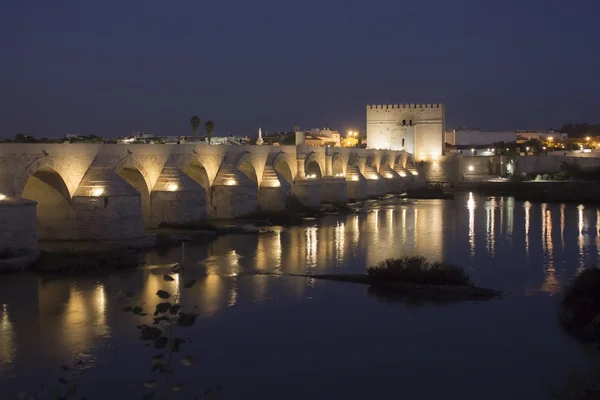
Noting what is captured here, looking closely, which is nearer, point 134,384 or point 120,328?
point 134,384

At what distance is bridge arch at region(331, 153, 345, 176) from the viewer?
1221 inches

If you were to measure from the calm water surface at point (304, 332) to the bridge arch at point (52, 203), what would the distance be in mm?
2322

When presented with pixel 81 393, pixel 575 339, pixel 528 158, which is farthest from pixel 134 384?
pixel 528 158

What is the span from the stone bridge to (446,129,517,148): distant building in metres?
38.7

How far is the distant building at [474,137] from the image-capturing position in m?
63.1

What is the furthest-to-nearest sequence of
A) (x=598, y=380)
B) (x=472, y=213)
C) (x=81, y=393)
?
(x=472, y=213) → (x=81, y=393) → (x=598, y=380)

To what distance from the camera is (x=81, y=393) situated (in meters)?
6.69

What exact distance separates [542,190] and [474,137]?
1298 inches

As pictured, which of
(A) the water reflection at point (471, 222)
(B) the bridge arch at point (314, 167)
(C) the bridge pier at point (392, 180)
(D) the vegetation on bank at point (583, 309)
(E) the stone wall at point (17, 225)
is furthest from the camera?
(C) the bridge pier at point (392, 180)

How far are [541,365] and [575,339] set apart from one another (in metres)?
1.08

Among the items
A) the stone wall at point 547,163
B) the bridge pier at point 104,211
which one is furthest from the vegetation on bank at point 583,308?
the stone wall at point 547,163

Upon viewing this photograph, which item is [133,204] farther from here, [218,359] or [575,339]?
[575,339]

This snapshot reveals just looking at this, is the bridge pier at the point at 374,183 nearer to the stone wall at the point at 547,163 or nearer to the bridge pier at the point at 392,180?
the bridge pier at the point at 392,180

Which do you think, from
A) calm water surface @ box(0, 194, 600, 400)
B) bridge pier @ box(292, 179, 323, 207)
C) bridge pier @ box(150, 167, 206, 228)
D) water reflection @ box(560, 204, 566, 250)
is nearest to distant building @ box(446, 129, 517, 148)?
water reflection @ box(560, 204, 566, 250)
